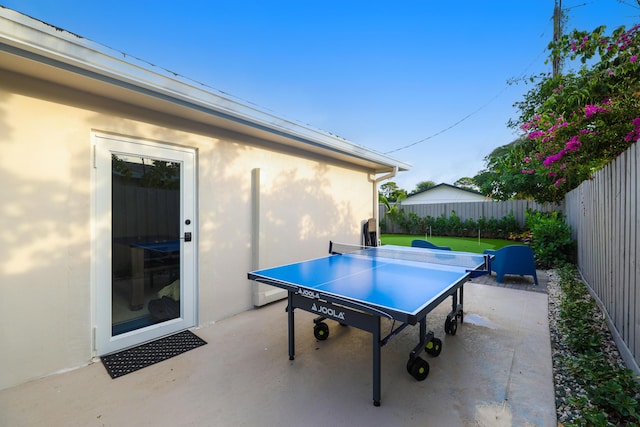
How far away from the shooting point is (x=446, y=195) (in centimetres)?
2922

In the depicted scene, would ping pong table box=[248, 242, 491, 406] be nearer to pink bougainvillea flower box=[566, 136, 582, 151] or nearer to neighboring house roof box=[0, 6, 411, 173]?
pink bougainvillea flower box=[566, 136, 582, 151]

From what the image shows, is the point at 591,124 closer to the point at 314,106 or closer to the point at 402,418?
the point at 402,418

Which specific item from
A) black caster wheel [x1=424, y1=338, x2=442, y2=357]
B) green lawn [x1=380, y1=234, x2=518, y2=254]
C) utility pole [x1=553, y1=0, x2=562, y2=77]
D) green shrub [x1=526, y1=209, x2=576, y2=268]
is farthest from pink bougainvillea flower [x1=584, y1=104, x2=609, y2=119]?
utility pole [x1=553, y1=0, x2=562, y2=77]

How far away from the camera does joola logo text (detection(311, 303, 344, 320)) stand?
245 cm

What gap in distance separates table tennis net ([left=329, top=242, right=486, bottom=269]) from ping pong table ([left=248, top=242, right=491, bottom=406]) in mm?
12

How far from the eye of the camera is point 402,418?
2.17 metres

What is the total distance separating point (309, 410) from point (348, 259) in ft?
6.45

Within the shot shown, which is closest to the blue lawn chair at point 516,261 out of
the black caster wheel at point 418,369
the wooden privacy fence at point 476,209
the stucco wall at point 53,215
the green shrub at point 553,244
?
the green shrub at point 553,244

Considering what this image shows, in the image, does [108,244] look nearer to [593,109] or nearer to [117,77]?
[117,77]

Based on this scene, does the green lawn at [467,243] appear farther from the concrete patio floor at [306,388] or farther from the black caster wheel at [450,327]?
the concrete patio floor at [306,388]

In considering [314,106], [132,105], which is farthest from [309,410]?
[314,106]

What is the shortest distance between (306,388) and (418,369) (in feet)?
3.66

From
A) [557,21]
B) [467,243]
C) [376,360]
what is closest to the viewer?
[376,360]

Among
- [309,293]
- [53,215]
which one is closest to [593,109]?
[309,293]
